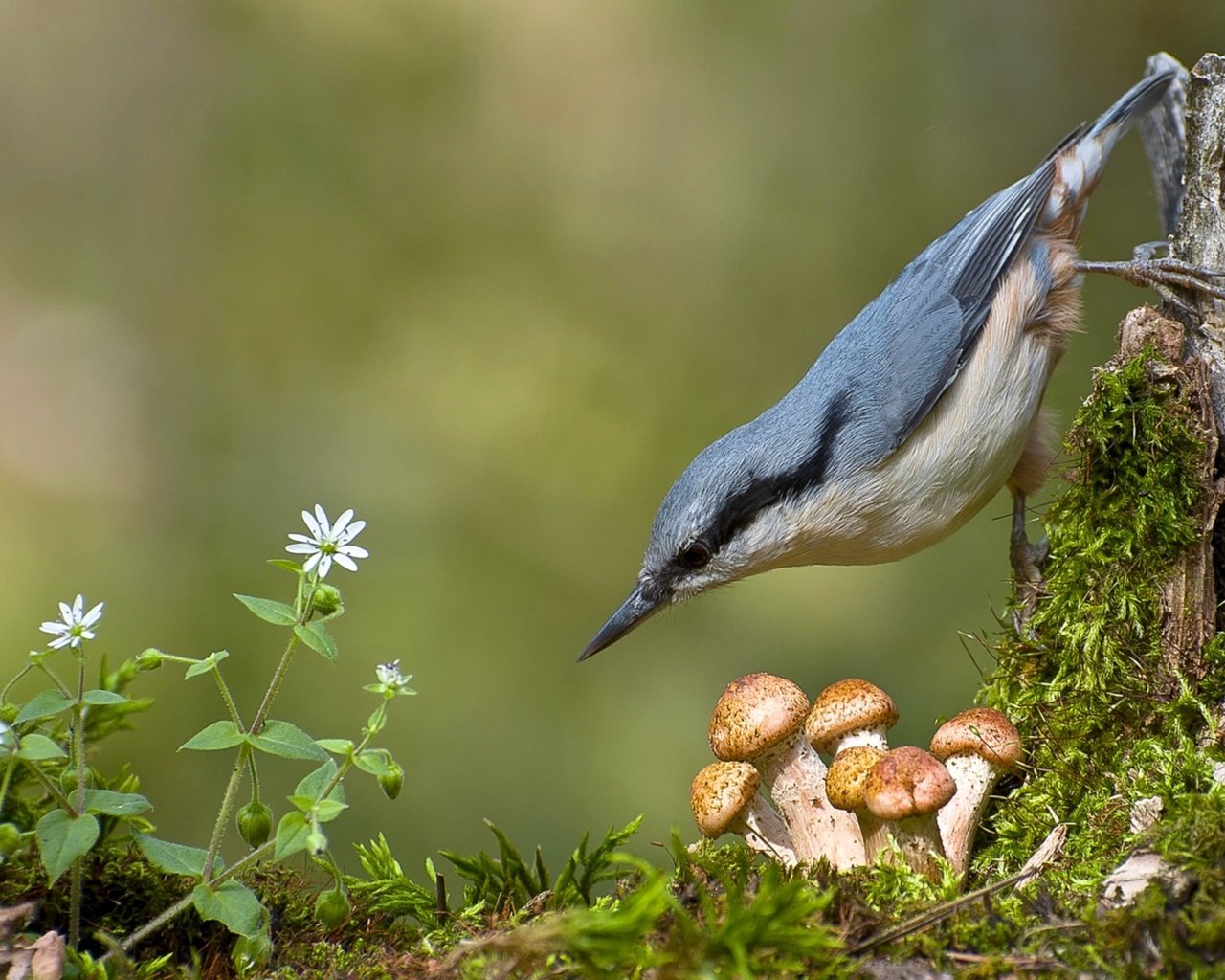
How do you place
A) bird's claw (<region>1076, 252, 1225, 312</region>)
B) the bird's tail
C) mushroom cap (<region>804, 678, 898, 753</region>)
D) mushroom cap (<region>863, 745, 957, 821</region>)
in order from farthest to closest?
the bird's tail, bird's claw (<region>1076, 252, 1225, 312</region>), mushroom cap (<region>804, 678, 898, 753</region>), mushroom cap (<region>863, 745, 957, 821</region>)

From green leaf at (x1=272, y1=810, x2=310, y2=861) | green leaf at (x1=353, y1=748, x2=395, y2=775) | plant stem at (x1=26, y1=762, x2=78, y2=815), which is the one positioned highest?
plant stem at (x1=26, y1=762, x2=78, y2=815)

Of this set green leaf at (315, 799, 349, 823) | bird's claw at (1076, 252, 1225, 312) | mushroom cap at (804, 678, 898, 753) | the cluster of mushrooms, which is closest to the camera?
green leaf at (315, 799, 349, 823)

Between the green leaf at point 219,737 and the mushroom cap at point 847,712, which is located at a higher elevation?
the green leaf at point 219,737

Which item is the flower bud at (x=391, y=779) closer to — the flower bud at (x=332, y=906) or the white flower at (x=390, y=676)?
the white flower at (x=390, y=676)

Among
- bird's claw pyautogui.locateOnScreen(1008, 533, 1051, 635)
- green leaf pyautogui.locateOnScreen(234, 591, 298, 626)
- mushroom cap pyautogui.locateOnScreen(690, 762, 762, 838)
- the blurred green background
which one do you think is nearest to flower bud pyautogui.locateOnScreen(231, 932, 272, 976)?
green leaf pyautogui.locateOnScreen(234, 591, 298, 626)

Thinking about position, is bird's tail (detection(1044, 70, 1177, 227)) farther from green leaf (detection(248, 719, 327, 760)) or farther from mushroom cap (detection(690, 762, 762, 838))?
green leaf (detection(248, 719, 327, 760))

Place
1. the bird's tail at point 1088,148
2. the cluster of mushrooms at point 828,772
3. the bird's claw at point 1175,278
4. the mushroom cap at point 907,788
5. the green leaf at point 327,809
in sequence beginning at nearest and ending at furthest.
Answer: the green leaf at point 327,809 < the mushroom cap at point 907,788 < the cluster of mushrooms at point 828,772 < the bird's claw at point 1175,278 < the bird's tail at point 1088,148

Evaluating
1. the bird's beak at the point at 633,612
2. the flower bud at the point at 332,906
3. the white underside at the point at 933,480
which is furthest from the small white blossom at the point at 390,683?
the white underside at the point at 933,480
